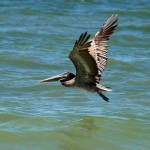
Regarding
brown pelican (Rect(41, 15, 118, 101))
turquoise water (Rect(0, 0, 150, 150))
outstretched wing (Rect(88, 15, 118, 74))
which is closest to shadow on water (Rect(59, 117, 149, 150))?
turquoise water (Rect(0, 0, 150, 150))

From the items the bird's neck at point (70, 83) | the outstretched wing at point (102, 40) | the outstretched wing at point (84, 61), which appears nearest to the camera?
the outstretched wing at point (84, 61)

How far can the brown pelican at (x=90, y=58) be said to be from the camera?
7.29 m

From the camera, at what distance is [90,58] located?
7527 mm

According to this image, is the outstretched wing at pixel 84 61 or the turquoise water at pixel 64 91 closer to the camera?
the outstretched wing at pixel 84 61

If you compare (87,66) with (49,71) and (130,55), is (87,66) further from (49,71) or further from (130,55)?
(130,55)

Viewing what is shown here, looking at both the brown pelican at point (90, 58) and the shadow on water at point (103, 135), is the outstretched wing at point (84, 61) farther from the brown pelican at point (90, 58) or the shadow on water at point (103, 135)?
the shadow on water at point (103, 135)

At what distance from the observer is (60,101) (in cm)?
910

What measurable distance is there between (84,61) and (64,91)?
7.08ft

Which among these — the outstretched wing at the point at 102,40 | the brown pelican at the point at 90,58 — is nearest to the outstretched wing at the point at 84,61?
the brown pelican at the point at 90,58

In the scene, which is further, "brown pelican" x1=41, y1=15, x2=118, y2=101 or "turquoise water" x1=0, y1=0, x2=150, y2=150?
"turquoise water" x1=0, y1=0, x2=150, y2=150

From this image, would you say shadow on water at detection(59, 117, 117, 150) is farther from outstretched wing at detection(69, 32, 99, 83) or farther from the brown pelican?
outstretched wing at detection(69, 32, 99, 83)

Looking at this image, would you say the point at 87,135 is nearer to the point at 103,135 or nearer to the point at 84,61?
the point at 103,135

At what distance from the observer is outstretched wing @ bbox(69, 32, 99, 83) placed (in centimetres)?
715

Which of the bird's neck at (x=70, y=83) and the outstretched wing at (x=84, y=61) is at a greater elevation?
the outstretched wing at (x=84, y=61)
